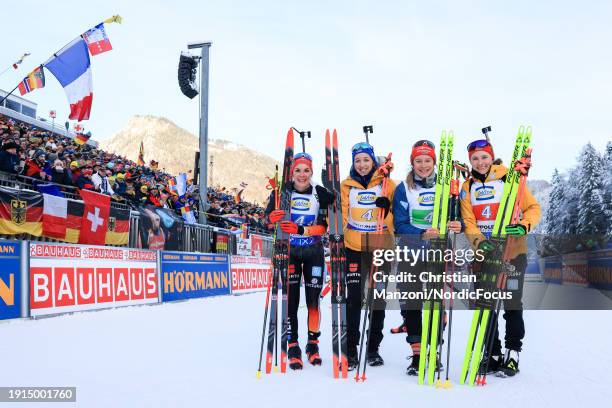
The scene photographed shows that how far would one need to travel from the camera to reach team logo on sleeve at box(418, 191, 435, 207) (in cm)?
515

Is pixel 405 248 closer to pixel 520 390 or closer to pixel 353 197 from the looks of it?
pixel 353 197

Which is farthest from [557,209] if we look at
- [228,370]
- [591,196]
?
[228,370]

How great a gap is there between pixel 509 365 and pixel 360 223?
1822 mm

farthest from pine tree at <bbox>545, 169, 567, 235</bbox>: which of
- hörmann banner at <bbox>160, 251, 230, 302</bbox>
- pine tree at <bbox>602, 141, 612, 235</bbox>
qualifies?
hörmann banner at <bbox>160, 251, 230, 302</bbox>

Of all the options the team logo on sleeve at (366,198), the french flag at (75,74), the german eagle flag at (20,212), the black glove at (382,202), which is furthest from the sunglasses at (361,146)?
the french flag at (75,74)

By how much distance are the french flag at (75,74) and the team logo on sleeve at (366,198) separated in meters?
11.7

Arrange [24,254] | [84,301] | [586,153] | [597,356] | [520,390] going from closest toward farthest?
[520,390] < [597,356] < [24,254] < [84,301] < [586,153]

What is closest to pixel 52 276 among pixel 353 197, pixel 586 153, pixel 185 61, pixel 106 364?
pixel 106 364

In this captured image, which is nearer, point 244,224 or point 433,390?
point 433,390

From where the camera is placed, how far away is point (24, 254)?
8562 mm

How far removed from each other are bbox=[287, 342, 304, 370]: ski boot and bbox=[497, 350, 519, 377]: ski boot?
5.81 feet

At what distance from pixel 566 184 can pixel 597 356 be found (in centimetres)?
4538

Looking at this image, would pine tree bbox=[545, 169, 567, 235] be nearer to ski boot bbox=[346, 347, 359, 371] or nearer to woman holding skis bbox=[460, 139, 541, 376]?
woman holding skis bbox=[460, 139, 541, 376]

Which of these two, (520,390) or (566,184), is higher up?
(566,184)
